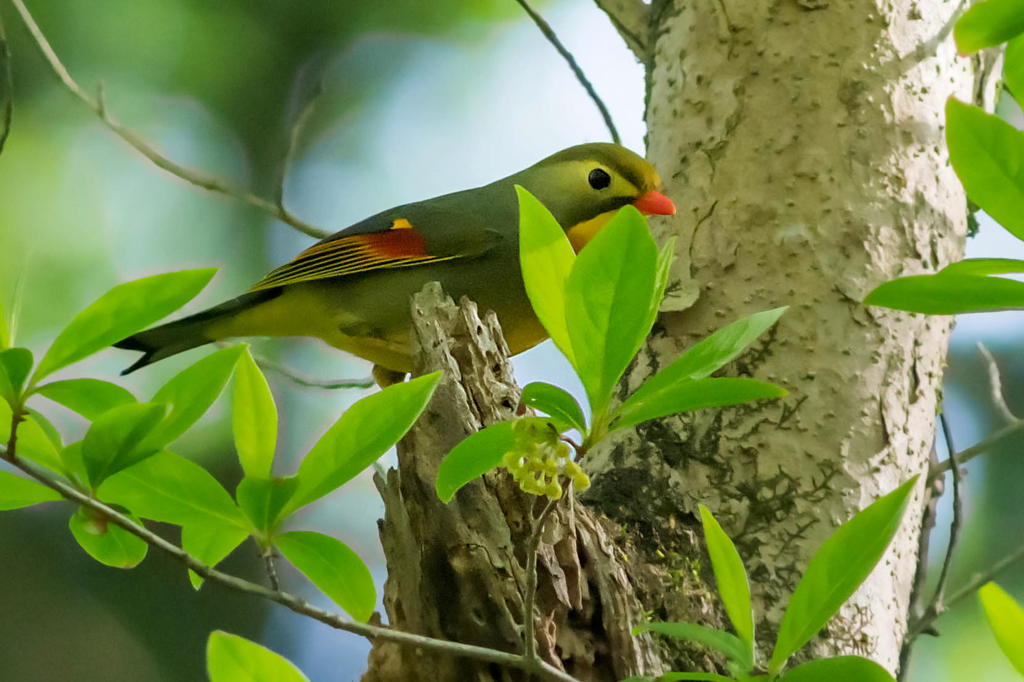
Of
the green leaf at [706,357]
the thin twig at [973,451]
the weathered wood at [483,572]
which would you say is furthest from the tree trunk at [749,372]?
the green leaf at [706,357]

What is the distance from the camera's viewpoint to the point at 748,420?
2.11 meters

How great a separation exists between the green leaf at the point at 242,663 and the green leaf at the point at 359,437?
13cm

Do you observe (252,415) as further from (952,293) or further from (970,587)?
(970,587)

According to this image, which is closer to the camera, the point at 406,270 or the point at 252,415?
the point at 252,415

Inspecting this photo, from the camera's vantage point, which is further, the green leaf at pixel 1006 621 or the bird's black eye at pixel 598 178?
the bird's black eye at pixel 598 178

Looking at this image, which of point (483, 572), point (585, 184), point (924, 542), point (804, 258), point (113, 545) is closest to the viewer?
point (113, 545)

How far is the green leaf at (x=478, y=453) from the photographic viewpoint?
43.3 inches

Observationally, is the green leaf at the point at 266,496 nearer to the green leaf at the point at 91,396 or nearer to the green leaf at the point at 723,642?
the green leaf at the point at 91,396

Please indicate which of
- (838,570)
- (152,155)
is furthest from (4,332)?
(152,155)

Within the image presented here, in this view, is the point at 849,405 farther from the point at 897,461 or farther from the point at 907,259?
the point at 907,259

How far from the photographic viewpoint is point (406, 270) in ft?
9.36

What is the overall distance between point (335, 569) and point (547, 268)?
0.37 meters

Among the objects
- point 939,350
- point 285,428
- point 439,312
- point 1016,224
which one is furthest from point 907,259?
point 285,428

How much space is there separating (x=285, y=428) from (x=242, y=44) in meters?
1.76
